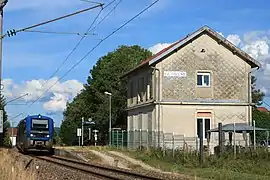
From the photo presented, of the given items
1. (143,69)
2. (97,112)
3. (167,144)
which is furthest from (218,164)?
(97,112)

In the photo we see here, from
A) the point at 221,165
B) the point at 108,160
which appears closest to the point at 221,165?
the point at 221,165

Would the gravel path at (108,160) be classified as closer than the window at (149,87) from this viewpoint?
Yes

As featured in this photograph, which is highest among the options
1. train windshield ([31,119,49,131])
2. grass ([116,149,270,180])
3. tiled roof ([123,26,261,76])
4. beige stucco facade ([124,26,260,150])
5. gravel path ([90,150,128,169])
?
tiled roof ([123,26,261,76])

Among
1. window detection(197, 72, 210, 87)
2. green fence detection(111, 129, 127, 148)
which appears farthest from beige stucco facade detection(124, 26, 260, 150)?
green fence detection(111, 129, 127, 148)

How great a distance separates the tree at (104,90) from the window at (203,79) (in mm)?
31149

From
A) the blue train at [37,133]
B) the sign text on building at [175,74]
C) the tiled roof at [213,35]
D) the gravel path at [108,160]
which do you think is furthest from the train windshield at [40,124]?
the sign text on building at [175,74]

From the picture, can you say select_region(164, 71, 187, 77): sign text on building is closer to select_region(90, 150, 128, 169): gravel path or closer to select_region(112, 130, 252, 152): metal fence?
select_region(112, 130, 252, 152): metal fence

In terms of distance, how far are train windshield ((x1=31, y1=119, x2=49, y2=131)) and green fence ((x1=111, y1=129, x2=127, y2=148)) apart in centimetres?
681

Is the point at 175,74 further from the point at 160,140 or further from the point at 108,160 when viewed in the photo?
the point at 108,160

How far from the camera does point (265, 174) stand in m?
24.4

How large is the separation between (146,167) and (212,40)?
17.9 metres

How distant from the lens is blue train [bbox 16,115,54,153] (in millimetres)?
47156

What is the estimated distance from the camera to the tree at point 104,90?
81.2 m

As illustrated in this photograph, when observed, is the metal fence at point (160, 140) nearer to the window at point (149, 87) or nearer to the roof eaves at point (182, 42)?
the window at point (149, 87)
